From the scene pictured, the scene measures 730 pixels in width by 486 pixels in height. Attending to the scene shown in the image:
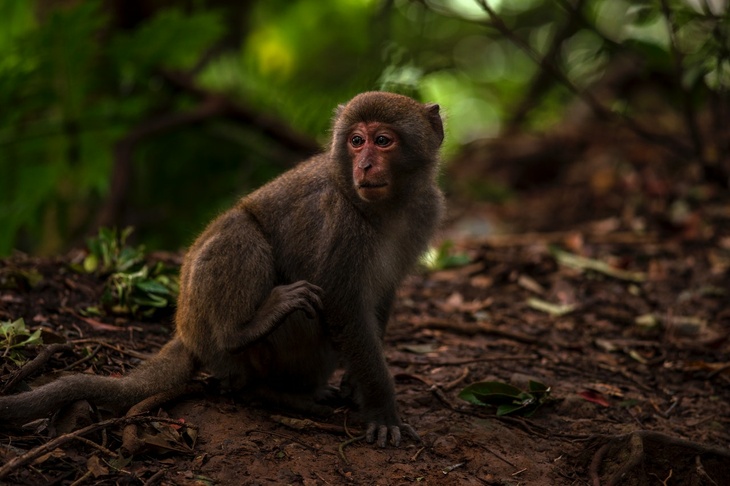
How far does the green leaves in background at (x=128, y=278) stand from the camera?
5613 mm

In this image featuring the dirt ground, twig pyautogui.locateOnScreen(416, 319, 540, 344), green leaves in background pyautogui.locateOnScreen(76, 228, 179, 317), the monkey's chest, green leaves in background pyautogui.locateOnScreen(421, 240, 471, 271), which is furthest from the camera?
green leaves in background pyautogui.locateOnScreen(421, 240, 471, 271)

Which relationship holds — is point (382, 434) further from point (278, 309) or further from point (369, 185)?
point (369, 185)

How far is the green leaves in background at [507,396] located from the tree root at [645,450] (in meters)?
0.58

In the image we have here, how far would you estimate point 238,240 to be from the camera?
4695 mm

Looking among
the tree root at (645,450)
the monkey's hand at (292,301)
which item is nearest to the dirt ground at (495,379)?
the tree root at (645,450)

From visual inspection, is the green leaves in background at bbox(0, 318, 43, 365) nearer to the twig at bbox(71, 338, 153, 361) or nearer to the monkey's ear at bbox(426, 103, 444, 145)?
the twig at bbox(71, 338, 153, 361)

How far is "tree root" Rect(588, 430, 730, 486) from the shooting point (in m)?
4.41

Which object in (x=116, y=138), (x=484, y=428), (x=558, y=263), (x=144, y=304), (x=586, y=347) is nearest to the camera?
(x=484, y=428)

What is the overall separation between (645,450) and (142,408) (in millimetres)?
2817

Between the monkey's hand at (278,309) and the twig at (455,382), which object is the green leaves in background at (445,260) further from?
the monkey's hand at (278,309)

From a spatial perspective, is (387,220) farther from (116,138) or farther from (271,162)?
(271,162)

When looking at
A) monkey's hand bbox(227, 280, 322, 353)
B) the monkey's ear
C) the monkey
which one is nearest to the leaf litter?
the monkey

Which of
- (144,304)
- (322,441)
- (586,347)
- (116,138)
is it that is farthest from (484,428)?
(116,138)

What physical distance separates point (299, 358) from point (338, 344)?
12.3 inches
